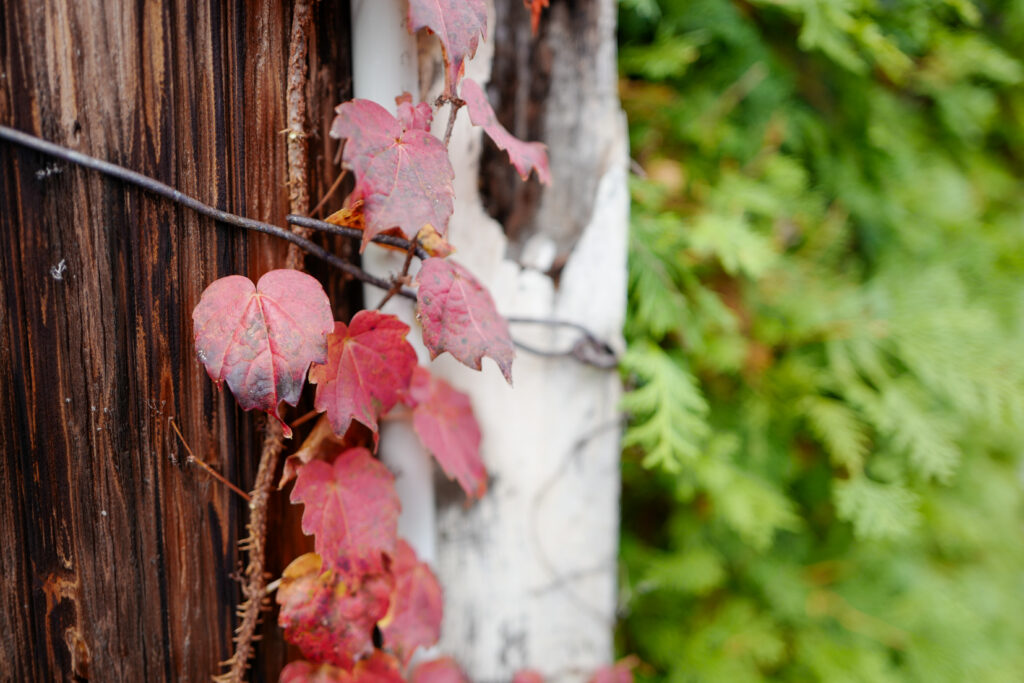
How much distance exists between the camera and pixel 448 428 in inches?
35.3

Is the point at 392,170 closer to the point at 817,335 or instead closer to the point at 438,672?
the point at 438,672

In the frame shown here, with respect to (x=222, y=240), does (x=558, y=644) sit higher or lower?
lower

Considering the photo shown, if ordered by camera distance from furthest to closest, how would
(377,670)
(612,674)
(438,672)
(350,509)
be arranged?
(612,674), (438,672), (377,670), (350,509)

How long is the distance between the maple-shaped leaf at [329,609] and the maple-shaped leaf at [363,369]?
0.23 metres

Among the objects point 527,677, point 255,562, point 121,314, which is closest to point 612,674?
point 527,677

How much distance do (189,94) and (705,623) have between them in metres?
1.63

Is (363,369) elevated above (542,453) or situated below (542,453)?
above

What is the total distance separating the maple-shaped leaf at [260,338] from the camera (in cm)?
59

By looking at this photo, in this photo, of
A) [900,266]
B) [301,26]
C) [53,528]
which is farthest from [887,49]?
[53,528]

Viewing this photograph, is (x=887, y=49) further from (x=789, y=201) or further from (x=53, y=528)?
(x=53, y=528)

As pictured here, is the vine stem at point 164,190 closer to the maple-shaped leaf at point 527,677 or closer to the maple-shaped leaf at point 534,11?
the maple-shaped leaf at point 534,11

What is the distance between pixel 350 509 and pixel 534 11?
0.79 metres

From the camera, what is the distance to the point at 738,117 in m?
1.41

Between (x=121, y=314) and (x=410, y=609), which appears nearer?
(x=121, y=314)
